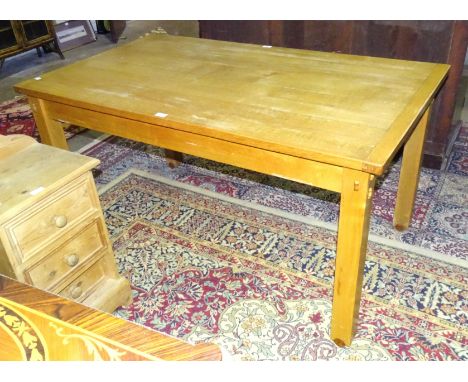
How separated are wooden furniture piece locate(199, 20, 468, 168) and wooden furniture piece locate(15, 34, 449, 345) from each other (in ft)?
2.12

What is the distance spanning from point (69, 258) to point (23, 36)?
4134 millimetres

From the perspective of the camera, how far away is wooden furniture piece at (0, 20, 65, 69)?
4625 mm

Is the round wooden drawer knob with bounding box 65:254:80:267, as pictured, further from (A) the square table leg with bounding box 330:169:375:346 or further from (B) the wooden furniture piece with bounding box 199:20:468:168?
(B) the wooden furniture piece with bounding box 199:20:468:168

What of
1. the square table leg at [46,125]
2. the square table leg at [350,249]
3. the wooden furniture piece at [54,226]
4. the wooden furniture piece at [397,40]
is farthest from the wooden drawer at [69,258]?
the wooden furniture piece at [397,40]

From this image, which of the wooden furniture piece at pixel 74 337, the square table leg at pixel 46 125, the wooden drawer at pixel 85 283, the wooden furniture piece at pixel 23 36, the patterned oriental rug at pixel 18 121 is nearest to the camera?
the wooden furniture piece at pixel 74 337

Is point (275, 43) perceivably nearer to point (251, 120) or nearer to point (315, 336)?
point (251, 120)

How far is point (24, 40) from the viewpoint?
4809mm

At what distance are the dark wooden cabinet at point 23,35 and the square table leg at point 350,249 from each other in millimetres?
4476

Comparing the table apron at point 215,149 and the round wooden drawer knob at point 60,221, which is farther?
the round wooden drawer knob at point 60,221

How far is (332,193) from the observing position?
7.84ft

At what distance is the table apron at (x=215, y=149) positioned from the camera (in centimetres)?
130

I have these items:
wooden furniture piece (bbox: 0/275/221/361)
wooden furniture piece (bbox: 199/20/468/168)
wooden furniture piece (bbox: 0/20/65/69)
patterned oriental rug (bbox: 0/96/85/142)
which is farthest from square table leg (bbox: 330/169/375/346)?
wooden furniture piece (bbox: 0/20/65/69)

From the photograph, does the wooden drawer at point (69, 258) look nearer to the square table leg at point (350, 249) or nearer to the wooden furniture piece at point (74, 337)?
the wooden furniture piece at point (74, 337)

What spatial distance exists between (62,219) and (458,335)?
4.60 feet
